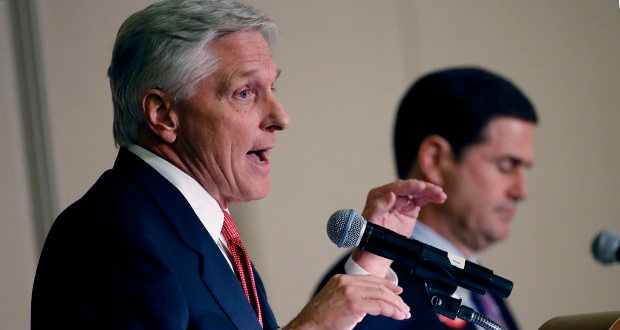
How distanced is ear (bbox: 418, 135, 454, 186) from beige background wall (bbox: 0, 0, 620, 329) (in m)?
0.64

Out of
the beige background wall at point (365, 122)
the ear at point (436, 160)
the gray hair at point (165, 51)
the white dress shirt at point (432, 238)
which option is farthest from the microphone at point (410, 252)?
the beige background wall at point (365, 122)

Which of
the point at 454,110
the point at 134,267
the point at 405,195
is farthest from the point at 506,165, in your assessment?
the point at 134,267

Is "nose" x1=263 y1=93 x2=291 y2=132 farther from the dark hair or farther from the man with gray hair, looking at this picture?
the dark hair

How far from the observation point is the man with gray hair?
1.04m

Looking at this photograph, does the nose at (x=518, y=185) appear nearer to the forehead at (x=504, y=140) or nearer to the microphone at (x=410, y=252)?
the forehead at (x=504, y=140)

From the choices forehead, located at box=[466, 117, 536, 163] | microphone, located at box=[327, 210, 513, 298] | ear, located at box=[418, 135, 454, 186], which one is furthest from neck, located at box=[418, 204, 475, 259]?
microphone, located at box=[327, 210, 513, 298]

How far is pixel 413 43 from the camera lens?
3.26 m

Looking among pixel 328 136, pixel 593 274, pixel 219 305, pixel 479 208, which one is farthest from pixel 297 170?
pixel 593 274

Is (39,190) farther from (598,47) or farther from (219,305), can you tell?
(598,47)

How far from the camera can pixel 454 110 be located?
2434 millimetres

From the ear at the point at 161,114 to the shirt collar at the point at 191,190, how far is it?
0.19 feet

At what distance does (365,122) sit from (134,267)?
2.12 metres

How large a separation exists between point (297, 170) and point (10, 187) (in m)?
1.31

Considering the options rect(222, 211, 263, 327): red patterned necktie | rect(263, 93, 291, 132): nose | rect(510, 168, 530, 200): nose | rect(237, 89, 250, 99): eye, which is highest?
rect(237, 89, 250, 99): eye
